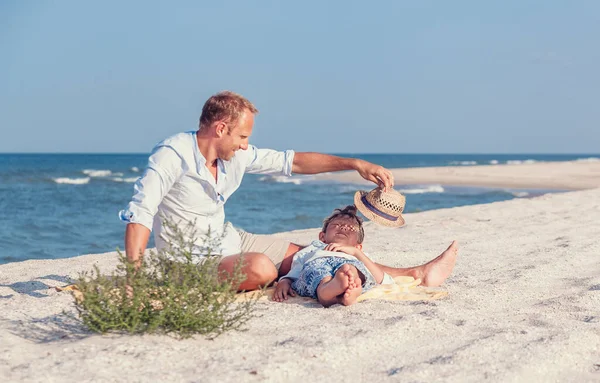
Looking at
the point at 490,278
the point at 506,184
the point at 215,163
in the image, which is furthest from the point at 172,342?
the point at 506,184

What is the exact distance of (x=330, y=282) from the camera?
4.09 meters

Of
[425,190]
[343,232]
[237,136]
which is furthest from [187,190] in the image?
[425,190]

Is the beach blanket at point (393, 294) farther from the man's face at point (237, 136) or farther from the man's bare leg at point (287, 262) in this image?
the man's face at point (237, 136)

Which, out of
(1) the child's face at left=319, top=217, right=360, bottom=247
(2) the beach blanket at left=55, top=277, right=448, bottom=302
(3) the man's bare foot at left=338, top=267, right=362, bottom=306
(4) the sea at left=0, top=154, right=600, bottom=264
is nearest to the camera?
(3) the man's bare foot at left=338, top=267, right=362, bottom=306

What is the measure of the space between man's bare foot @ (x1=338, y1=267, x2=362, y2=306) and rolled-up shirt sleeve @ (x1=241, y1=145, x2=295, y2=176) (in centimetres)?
103

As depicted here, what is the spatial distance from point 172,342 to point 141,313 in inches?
8.4

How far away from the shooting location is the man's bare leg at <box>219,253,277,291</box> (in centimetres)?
422

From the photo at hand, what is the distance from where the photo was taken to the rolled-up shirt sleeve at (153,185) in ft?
11.9

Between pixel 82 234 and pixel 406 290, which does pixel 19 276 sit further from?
pixel 82 234

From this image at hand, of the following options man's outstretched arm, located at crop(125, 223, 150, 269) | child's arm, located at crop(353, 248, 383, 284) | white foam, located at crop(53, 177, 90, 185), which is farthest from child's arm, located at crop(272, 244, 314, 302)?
white foam, located at crop(53, 177, 90, 185)

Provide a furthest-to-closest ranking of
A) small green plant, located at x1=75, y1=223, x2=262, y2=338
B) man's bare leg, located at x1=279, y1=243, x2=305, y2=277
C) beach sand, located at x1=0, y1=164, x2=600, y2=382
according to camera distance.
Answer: man's bare leg, located at x1=279, y1=243, x2=305, y2=277
small green plant, located at x1=75, y1=223, x2=262, y2=338
beach sand, located at x1=0, y1=164, x2=600, y2=382

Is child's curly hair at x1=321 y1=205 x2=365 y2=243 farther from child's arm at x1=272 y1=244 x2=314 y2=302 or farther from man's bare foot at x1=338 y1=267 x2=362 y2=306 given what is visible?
man's bare foot at x1=338 y1=267 x2=362 y2=306

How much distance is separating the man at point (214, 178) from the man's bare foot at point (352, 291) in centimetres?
51

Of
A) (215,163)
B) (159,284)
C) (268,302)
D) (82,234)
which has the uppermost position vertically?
(215,163)
